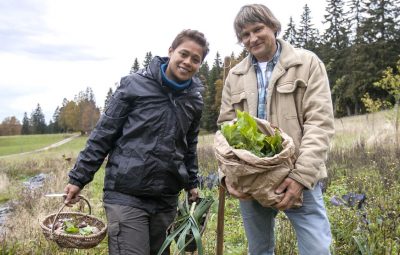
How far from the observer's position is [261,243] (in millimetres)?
2723

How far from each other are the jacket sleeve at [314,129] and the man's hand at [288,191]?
0.10 ft

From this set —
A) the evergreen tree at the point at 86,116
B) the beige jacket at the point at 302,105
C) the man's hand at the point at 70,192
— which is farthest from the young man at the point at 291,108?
the evergreen tree at the point at 86,116

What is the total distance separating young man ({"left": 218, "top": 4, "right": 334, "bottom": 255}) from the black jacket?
0.55 m

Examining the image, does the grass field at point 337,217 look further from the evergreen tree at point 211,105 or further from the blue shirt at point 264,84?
the evergreen tree at point 211,105

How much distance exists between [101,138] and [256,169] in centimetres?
125

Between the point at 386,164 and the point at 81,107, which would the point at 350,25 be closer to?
the point at 386,164

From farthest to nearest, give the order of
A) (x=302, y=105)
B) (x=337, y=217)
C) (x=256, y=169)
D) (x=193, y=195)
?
(x=337, y=217) → (x=193, y=195) → (x=302, y=105) → (x=256, y=169)

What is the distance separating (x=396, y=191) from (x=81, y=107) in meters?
77.2

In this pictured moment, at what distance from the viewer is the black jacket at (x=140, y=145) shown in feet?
9.04

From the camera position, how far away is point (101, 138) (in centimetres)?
282

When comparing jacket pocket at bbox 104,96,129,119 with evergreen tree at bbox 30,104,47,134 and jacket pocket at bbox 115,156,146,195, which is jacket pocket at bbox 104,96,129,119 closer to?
jacket pocket at bbox 115,156,146,195

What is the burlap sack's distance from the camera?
2.07 metres

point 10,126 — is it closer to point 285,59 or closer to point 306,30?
point 306,30

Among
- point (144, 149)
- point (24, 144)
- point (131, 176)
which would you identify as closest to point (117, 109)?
point (144, 149)
